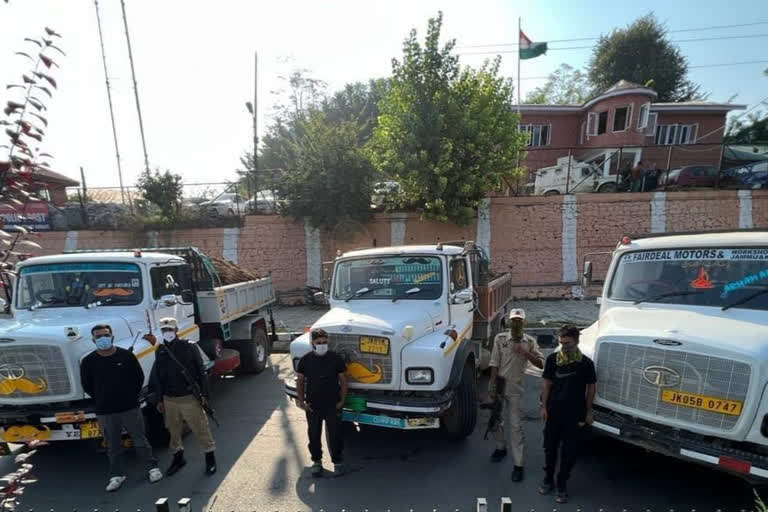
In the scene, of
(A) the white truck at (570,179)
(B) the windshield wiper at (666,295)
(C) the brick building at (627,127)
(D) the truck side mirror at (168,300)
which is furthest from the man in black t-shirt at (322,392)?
(C) the brick building at (627,127)

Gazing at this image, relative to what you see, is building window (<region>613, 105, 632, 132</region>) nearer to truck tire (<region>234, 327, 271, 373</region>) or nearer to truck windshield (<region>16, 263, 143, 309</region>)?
truck tire (<region>234, 327, 271, 373</region>)

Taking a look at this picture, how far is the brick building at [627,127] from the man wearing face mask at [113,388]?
21941 mm

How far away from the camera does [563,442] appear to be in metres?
3.47

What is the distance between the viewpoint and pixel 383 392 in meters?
4.24

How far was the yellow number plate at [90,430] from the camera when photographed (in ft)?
13.3

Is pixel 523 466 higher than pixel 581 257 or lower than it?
lower

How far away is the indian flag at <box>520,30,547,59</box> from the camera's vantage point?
17922 mm

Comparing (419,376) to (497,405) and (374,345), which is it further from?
(497,405)

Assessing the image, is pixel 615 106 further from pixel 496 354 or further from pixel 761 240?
pixel 496 354

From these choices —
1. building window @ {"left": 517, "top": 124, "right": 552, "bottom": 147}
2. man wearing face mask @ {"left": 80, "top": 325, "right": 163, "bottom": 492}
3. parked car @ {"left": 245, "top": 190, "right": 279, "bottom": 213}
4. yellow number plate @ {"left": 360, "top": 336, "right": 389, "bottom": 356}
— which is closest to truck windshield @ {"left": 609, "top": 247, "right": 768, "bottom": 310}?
yellow number plate @ {"left": 360, "top": 336, "right": 389, "bottom": 356}

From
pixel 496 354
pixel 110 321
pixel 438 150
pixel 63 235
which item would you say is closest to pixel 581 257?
pixel 438 150

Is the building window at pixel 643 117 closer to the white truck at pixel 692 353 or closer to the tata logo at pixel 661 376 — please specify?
the white truck at pixel 692 353

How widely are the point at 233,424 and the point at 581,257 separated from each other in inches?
466

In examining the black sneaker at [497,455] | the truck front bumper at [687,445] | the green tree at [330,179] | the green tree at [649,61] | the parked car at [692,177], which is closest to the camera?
the truck front bumper at [687,445]
